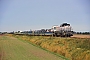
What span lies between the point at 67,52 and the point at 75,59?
11.2ft

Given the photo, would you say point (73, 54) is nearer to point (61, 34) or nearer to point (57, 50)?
point (57, 50)

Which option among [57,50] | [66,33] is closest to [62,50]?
[57,50]

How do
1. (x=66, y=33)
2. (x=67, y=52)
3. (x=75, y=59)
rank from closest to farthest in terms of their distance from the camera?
(x=75, y=59) < (x=67, y=52) < (x=66, y=33)

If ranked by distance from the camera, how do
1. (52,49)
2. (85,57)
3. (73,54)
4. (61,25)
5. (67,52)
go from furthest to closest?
(61,25) → (52,49) → (67,52) → (73,54) → (85,57)

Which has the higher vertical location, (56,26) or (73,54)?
(56,26)

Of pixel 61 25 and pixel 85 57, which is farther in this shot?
pixel 61 25

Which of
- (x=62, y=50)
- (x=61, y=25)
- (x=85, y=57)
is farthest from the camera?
(x=61, y=25)

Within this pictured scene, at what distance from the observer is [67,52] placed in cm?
2183

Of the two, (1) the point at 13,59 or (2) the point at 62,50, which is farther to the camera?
(2) the point at 62,50

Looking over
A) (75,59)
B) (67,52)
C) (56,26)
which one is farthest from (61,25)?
(75,59)

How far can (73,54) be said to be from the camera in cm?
1978

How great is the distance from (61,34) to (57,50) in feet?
85.6

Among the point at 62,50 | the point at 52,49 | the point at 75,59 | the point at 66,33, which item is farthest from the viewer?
the point at 66,33

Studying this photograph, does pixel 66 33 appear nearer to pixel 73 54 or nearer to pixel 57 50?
pixel 57 50
